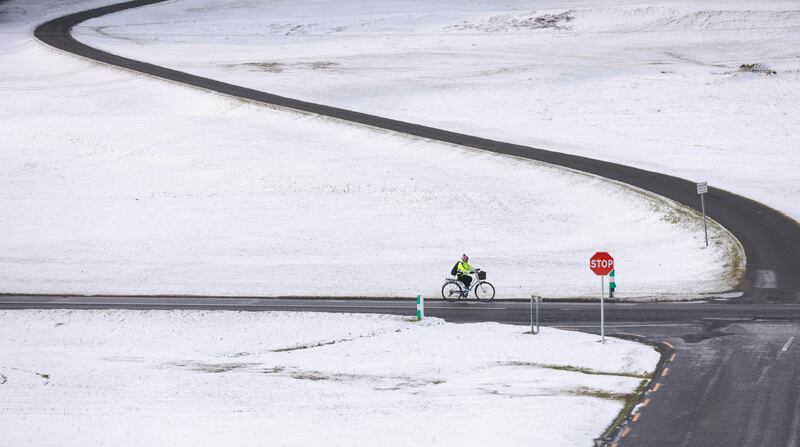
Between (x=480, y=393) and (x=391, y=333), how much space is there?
7148 millimetres

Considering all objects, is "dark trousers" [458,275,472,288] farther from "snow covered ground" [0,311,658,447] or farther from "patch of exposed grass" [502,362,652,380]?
"patch of exposed grass" [502,362,652,380]

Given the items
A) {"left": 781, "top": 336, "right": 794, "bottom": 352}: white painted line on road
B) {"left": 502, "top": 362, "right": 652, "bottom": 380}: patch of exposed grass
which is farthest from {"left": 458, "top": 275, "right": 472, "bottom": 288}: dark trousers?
{"left": 781, "top": 336, "right": 794, "bottom": 352}: white painted line on road

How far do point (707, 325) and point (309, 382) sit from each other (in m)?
11.7

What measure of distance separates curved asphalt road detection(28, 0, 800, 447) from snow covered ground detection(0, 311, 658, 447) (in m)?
1.04

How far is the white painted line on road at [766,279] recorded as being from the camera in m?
32.8

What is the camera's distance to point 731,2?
9244 centimetres

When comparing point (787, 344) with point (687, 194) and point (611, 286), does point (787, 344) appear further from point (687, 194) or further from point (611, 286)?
point (687, 194)

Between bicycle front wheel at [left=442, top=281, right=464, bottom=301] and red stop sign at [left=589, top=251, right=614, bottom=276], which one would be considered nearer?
red stop sign at [left=589, top=251, right=614, bottom=276]

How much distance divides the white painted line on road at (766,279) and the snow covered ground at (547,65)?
10570mm

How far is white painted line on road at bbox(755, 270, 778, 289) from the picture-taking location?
108 feet

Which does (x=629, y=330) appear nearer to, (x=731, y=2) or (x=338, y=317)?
(x=338, y=317)

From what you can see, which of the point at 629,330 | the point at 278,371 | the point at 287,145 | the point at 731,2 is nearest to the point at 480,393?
the point at 278,371

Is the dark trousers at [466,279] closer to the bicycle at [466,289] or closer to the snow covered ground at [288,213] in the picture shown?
the bicycle at [466,289]

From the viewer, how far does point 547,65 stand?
76938mm
